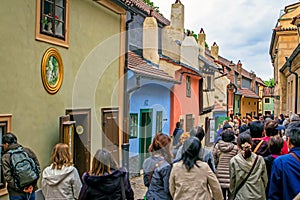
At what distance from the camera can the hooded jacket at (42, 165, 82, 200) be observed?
5535 millimetres

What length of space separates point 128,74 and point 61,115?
422cm

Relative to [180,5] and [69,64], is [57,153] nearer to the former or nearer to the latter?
[69,64]

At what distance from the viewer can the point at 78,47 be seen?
9.53m

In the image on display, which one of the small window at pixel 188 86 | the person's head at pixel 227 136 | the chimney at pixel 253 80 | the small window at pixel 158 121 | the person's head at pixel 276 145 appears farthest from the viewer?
the chimney at pixel 253 80

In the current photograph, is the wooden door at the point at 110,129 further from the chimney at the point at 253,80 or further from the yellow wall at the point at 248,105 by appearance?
the chimney at the point at 253,80

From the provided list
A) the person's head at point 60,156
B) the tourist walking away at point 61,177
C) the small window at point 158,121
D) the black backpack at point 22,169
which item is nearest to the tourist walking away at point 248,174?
the tourist walking away at point 61,177

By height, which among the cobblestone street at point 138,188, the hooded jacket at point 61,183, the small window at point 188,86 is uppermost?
the small window at point 188,86

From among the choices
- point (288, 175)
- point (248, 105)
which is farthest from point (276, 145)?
point (248, 105)

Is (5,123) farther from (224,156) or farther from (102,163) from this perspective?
(224,156)

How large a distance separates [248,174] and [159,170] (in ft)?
4.19

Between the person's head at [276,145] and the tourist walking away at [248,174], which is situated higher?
the person's head at [276,145]

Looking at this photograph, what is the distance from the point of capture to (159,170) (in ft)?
17.5

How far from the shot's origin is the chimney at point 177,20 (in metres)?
21.5

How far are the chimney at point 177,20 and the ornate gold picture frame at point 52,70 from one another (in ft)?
44.1
